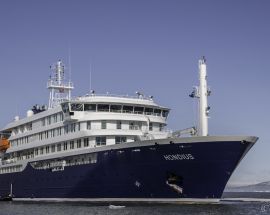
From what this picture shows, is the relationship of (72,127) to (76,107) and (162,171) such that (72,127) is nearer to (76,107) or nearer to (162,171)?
(76,107)

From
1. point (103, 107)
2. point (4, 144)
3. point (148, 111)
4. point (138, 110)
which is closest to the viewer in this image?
point (103, 107)

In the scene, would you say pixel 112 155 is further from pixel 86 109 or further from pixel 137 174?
pixel 86 109

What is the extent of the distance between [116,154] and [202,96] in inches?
348

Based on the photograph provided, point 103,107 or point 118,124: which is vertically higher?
point 103,107

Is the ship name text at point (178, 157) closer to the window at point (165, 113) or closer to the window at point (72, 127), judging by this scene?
the window at point (165, 113)

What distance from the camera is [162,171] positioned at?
41.6m

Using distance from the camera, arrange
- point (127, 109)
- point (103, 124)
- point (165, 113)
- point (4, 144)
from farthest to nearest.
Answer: point (4, 144), point (165, 113), point (127, 109), point (103, 124)

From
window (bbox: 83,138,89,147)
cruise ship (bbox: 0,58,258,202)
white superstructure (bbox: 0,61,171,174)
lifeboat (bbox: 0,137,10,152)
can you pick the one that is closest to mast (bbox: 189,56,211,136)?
cruise ship (bbox: 0,58,258,202)

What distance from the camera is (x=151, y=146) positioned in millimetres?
41844

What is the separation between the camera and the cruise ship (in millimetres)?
40625

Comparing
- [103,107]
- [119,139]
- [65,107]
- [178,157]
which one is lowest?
[178,157]

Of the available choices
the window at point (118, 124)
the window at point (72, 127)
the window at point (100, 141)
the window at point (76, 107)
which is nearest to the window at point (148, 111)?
the window at point (118, 124)

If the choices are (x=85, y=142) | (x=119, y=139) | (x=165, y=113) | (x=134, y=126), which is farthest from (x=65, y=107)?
(x=165, y=113)

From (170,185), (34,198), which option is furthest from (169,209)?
(34,198)
